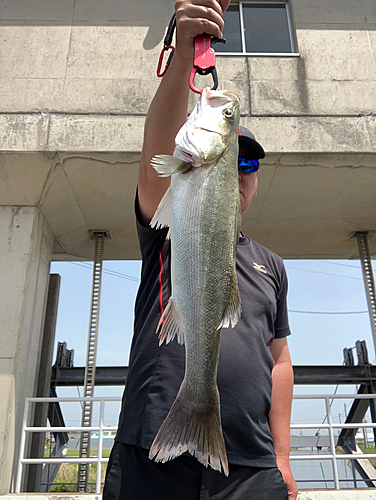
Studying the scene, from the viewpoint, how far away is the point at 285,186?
5.96 metres

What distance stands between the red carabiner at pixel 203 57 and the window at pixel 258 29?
4804mm

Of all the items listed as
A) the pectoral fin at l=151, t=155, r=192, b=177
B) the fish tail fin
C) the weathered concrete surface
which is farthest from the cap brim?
the weathered concrete surface

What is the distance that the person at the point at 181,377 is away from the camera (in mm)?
1418

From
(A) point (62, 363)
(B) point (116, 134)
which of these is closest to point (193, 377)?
(B) point (116, 134)

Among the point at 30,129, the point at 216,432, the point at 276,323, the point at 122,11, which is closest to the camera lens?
the point at 216,432

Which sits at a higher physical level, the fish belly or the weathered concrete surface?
the fish belly

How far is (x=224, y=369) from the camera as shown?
155 centimetres

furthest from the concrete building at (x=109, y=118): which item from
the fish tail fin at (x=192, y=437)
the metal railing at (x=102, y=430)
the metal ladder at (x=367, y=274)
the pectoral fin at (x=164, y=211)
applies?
the fish tail fin at (x=192, y=437)

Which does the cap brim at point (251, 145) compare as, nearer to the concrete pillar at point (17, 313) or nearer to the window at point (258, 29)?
the concrete pillar at point (17, 313)

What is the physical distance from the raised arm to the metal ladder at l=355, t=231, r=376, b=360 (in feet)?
19.2

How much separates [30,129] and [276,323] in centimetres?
438

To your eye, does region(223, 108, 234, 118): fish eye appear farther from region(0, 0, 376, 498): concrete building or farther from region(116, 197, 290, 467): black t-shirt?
region(0, 0, 376, 498): concrete building

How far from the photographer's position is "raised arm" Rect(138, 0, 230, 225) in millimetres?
1565

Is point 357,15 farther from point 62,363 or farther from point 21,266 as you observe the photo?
point 62,363
